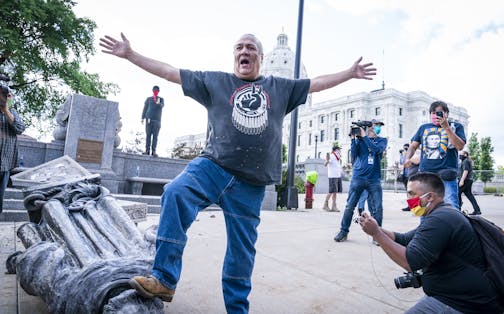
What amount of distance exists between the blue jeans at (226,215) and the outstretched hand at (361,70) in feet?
4.25

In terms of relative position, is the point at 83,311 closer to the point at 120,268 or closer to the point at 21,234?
the point at 120,268

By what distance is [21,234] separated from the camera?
2.71 m

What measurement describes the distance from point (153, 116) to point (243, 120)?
8.16 meters

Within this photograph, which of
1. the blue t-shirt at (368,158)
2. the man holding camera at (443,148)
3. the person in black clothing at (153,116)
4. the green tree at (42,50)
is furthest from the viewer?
the green tree at (42,50)

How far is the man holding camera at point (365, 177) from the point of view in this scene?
16.3 ft

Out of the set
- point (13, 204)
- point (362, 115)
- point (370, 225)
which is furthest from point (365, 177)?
point (362, 115)

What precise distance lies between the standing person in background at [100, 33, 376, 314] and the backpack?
1286 millimetres

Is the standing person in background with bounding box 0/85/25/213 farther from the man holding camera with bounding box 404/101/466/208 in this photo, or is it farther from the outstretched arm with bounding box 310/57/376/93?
the man holding camera with bounding box 404/101/466/208

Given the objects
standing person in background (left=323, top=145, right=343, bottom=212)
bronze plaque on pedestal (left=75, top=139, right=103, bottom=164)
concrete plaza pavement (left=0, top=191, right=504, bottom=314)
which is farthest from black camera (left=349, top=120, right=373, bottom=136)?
bronze plaque on pedestal (left=75, top=139, right=103, bottom=164)

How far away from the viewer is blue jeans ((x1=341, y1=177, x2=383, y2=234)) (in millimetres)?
4953

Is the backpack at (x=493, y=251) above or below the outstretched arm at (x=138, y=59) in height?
below

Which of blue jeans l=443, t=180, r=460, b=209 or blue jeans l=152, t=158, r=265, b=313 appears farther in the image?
blue jeans l=443, t=180, r=460, b=209

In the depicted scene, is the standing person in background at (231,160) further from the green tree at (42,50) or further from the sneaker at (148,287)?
the green tree at (42,50)

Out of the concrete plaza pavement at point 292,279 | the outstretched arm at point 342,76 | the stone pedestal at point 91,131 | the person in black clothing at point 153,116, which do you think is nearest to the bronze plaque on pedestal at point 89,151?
the stone pedestal at point 91,131
